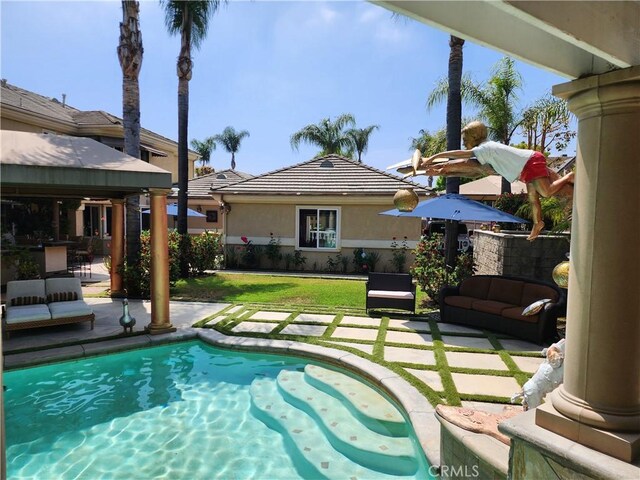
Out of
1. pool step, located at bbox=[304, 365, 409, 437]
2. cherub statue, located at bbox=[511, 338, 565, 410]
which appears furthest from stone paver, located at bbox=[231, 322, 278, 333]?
cherub statue, located at bbox=[511, 338, 565, 410]

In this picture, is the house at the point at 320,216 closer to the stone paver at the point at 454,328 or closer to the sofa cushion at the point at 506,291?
the sofa cushion at the point at 506,291

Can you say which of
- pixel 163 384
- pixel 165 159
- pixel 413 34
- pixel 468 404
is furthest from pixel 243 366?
pixel 165 159

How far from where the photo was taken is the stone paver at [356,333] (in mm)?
7992

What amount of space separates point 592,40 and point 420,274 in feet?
30.1

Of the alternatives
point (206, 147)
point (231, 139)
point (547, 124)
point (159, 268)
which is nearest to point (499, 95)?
point (547, 124)

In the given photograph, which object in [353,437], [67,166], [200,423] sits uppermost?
[67,166]

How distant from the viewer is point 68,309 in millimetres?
8297

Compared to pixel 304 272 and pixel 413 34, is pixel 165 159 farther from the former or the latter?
pixel 413 34

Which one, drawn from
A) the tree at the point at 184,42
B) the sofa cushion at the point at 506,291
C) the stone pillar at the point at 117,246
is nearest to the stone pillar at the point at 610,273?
the sofa cushion at the point at 506,291

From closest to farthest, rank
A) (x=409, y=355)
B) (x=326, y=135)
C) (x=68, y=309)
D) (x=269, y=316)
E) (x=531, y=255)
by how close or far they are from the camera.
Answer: (x=409, y=355) < (x=68, y=309) < (x=269, y=316) < (x=531, y=255) < (x=326, y=135)

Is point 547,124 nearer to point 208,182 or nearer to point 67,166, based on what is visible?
point 67,166

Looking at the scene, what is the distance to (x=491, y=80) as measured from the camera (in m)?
19.0

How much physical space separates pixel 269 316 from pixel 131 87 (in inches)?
322

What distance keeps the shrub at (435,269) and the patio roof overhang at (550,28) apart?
27.1 feet
